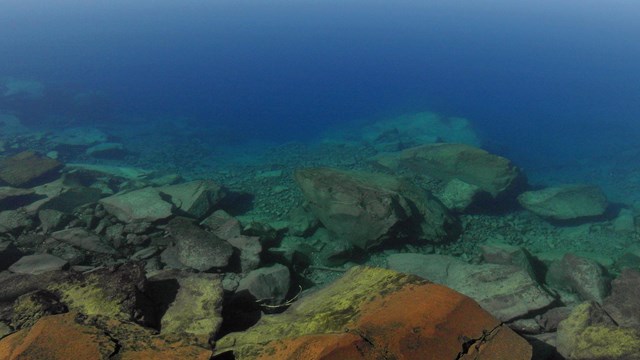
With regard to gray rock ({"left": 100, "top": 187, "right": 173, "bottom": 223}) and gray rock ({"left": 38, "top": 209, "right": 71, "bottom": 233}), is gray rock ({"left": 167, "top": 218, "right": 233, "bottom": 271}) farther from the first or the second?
gray rock ({"left": 38, "top": 209, "right": 71, "bottom": 233})

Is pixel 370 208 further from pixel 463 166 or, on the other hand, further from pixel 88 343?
pixel 88 343

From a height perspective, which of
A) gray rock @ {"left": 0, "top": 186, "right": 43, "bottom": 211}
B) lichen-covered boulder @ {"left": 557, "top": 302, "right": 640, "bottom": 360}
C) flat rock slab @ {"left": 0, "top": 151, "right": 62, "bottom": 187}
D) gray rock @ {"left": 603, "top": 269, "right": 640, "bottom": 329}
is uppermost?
lichen-covered boulder @ {"left": 557, "top": 302, "right": 640, "bottom": 360}

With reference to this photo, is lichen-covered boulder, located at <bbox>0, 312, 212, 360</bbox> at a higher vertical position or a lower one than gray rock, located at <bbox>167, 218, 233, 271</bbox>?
higher

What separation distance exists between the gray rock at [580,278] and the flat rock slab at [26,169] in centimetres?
1423

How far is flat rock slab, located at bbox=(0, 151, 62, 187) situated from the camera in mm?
12102

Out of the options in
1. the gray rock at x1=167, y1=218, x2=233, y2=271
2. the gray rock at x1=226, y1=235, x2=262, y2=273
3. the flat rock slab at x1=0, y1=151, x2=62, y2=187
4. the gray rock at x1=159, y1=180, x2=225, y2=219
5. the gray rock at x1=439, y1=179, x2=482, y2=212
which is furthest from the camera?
the flat rock slab at x1=0, y1=151, x2=62, y2=187

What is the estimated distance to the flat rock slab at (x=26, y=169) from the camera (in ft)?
39.7

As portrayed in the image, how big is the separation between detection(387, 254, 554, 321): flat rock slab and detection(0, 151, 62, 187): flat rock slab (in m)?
11.4

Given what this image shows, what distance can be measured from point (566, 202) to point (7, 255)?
12975mm

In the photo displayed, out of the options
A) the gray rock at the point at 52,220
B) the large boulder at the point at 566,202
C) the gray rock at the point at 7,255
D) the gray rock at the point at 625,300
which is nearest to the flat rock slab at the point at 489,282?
the gray rock at the point at 625,300

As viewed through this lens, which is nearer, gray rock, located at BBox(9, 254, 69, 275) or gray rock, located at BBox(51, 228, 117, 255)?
gray rock, located at BBox(9, 254, 69, 275)

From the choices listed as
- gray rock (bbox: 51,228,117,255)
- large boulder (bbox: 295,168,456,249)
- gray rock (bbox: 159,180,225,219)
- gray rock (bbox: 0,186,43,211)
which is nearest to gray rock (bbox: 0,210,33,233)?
gray rock (bbox: 0,186,43,211)

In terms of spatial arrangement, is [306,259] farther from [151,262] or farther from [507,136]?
[507,136]

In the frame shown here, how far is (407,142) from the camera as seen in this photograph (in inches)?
686
